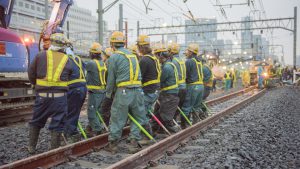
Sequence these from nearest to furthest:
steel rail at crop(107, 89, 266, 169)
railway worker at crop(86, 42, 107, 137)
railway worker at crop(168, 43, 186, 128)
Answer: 1. steel rail at crop(107, 89, 266, 169)
2. railway worker at crop(86, 42, 107, 137)
3. railway worker at crop(168, 43, 186, 128)

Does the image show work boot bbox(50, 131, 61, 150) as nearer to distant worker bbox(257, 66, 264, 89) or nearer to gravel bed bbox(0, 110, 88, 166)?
gravel bed bbox(0, 110, 88, 166)

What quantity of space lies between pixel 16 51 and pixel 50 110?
13.2ft

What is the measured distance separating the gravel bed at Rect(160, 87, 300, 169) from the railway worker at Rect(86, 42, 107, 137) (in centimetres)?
203

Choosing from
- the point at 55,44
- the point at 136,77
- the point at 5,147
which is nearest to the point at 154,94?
the point at 136,77

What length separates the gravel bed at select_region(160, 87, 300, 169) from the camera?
581cm

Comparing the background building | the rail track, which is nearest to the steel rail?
the rail track

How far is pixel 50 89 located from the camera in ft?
20.6

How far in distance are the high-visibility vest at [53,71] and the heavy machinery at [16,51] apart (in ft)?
9.68

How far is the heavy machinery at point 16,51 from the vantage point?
9.38 metres

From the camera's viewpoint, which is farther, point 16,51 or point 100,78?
point 16,51

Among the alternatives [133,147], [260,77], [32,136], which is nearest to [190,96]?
[133,147]

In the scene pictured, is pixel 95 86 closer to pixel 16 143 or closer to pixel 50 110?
pixel 16 143

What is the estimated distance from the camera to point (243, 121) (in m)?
11.4

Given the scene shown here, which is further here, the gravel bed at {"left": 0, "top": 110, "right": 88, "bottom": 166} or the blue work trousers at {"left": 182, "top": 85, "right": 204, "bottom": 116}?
the blue work trousers at {"left": 182, "top": 85, "right": 204, "bottom": 116}
